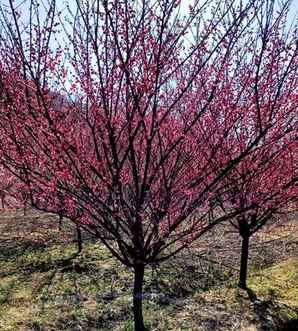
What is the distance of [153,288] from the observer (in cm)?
642

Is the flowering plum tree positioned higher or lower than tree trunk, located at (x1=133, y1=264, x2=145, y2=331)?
higher

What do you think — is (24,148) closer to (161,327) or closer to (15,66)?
(15,66)

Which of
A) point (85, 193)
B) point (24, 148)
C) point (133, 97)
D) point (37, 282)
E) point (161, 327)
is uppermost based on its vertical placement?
point (133, 97)

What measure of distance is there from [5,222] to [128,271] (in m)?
5.65

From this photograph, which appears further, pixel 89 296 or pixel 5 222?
pixel 5 222

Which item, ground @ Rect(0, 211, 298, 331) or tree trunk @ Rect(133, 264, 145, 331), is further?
ground @ Rect(0, 211, 298, 331)

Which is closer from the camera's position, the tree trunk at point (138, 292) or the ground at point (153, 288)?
the tree trunk at point (138, 292)

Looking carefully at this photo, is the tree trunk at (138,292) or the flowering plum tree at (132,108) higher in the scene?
the flowering plum tree at (132,108)

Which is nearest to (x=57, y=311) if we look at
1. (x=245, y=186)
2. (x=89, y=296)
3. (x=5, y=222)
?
(x=89, y=296)

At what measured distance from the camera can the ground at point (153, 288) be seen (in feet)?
17.3

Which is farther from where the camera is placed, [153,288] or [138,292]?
[153,288]

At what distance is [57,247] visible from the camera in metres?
8.85

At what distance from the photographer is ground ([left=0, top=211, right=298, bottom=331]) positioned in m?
5.27

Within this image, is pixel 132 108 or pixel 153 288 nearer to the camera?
pixel 132 108
